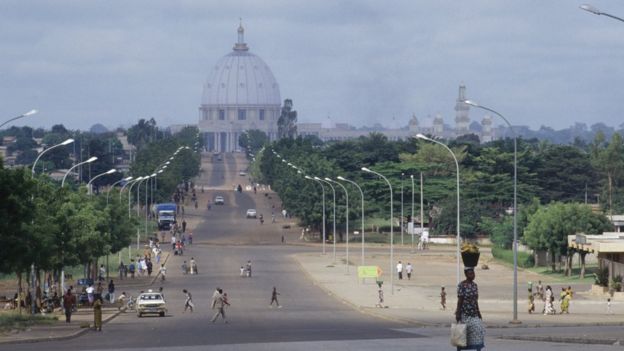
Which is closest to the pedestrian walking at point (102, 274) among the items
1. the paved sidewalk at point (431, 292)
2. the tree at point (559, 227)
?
the paved sidewalk at point (431, 292)

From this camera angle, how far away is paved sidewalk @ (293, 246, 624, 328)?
58188 millimetres

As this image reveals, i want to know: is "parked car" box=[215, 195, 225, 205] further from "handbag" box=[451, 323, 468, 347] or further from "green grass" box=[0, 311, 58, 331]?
"handbag" box=[451, 323, 468, 347]

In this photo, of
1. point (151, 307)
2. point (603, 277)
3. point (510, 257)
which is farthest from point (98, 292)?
point (510, 257)

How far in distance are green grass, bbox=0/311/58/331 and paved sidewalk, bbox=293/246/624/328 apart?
12989 mm

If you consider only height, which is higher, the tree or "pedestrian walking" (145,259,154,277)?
the tree

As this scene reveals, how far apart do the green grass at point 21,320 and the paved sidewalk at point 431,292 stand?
1299cm

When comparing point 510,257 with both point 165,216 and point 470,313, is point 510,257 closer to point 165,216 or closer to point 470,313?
point 165,216

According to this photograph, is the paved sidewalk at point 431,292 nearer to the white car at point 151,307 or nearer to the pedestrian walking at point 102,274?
the white car at point 151,307

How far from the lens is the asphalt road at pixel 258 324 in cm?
4153

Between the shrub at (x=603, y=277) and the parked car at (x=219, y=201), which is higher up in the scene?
the parked car at (x=219, y=201)

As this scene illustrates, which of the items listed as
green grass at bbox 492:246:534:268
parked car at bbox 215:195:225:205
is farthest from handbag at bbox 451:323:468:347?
parked car at bbox 215:195:225:205

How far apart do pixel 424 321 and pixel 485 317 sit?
13.8 feet

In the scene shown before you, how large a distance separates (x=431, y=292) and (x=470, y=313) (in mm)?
54483

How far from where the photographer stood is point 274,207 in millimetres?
177125
